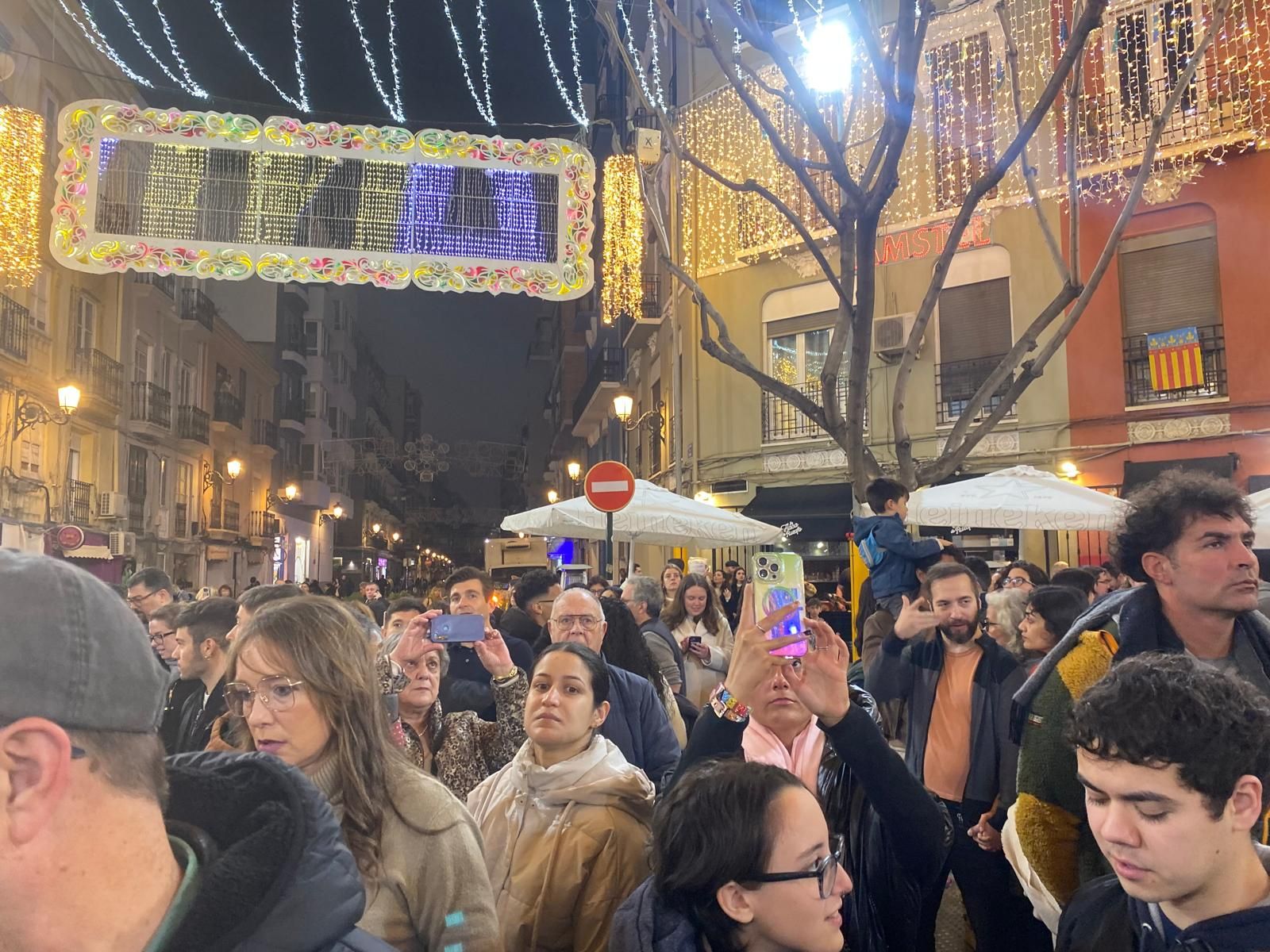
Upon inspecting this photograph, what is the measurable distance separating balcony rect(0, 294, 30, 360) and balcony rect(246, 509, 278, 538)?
18.2 m

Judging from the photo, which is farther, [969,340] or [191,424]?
[191,424]

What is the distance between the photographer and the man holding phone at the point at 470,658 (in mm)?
5070

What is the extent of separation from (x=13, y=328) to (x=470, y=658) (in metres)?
18.5

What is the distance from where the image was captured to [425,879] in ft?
7.51

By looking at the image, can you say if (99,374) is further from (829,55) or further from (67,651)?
(67,651)

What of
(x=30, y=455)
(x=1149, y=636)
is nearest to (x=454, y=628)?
(x=1149, y=636)

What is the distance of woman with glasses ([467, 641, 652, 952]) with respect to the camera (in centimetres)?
289

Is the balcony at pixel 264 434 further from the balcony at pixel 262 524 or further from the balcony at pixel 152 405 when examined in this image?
the balcony at pixel 152 405

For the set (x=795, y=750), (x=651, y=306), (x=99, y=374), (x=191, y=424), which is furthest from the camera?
(x=191, y=424)

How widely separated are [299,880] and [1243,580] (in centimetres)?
275

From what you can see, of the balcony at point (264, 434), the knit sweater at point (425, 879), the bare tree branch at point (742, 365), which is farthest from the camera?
the balcony at point (264, 434)

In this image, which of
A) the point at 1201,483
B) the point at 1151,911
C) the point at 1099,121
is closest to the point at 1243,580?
the point at 1201,483

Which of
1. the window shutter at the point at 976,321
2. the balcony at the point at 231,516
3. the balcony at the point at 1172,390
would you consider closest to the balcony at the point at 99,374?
the balcony at the point at 231,516

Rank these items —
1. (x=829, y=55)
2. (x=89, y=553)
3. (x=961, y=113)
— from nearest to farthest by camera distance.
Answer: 1. (x=829, y=55)
2. (x=961, y=113)
3. (x=89, y=553)
